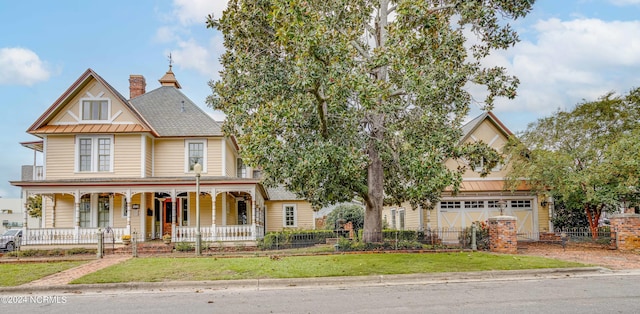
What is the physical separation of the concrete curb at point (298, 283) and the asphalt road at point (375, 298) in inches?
4.9

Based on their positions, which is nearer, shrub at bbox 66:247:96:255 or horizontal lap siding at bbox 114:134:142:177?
shrub at bbox 66:247:96:255

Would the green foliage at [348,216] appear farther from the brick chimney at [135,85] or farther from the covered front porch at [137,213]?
the brick chimney at [135,85]

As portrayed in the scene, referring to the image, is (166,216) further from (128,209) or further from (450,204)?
(450,204)

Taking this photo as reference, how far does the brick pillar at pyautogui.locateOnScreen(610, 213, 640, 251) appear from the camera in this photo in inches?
707

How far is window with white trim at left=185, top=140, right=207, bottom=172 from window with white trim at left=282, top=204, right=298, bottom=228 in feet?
30.4

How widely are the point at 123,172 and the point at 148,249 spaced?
4597 mm

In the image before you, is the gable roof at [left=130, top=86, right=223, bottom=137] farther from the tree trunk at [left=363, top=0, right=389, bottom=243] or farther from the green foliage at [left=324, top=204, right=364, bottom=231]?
the green foliage at [left=324, top=204, right=364, bottom=231]

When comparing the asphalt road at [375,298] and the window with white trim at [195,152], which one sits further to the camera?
the window with white trim at [195,152]

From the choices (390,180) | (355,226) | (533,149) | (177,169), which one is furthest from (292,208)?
(533,149)

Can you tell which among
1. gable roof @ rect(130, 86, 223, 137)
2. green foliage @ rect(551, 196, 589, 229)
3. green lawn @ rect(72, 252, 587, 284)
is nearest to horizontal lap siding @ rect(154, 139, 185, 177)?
gable roof @ rect(130, 86, 223, 137)

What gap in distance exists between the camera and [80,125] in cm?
2252

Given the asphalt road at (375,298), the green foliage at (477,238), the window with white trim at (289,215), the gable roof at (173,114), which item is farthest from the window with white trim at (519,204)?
the gable roof at (173,114)

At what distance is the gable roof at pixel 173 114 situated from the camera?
2377cm

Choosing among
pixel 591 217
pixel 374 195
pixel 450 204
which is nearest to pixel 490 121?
pixel 450 204
